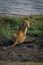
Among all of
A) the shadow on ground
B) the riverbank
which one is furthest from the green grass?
the shadow on ground

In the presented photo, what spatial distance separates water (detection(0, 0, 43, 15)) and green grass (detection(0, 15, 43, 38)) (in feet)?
1.09

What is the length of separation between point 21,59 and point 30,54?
0.34 metres

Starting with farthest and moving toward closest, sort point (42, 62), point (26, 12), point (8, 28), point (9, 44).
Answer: point (26, 12), point (8, 28), point (9, 44), point (42, 62)

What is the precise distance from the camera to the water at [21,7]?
420 inches

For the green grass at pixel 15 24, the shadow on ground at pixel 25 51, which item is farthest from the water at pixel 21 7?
the shadow on ground at pixel 25 51

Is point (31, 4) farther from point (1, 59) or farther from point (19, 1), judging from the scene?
point (1, 59)

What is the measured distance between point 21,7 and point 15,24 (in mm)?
953

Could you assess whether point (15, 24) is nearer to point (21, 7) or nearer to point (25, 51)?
point (21, 7)

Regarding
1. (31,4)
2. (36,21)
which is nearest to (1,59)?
(36,21)

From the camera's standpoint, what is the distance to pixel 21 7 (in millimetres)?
10727

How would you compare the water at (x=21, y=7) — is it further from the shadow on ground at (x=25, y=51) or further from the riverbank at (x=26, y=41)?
the shadow on ground at (x=25, y=51)

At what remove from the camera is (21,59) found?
24.8ft

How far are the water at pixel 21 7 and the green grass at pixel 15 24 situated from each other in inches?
13.1

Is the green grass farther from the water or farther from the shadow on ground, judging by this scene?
the shadow on ground
